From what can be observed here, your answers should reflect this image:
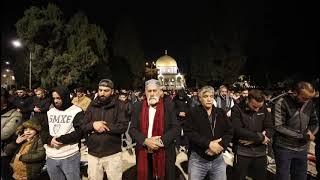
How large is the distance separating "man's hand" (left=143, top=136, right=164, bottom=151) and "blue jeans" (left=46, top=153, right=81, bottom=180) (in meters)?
1.14

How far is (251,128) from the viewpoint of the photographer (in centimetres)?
552

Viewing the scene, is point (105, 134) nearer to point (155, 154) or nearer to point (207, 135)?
point (155, 154)

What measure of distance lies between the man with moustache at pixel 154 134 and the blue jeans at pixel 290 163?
5.74 feet

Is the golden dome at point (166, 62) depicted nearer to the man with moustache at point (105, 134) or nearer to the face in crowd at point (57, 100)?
the man with moustache at point (105, 134)

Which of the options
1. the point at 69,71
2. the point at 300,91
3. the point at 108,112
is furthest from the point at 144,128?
the point at 69,71

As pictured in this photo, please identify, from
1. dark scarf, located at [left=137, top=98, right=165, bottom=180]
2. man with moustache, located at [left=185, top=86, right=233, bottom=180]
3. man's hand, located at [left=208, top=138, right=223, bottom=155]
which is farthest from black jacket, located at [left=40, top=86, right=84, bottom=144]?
man's hand, located at [left=208, top=138, right=223, bottom=155]

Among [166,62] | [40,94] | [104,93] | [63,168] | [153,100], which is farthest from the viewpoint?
[166,62]

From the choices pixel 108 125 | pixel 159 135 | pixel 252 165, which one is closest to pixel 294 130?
Result: pixel 252 165

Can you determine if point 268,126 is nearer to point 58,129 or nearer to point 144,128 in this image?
point 144,128

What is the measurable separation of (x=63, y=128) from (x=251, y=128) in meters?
2.88

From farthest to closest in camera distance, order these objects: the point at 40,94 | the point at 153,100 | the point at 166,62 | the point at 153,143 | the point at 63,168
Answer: the point at 166,62 < the point at 40,94 < the point at 153,100 < the point at 63,168 < the point at 153,143

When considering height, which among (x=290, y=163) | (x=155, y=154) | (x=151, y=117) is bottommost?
(x=290, y=163)

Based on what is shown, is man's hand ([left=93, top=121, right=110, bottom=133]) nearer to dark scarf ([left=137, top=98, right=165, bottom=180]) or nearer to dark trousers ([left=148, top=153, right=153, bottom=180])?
dark scarf ([left=137, top=98, right=165, bottom=180])

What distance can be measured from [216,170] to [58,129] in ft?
7.93
